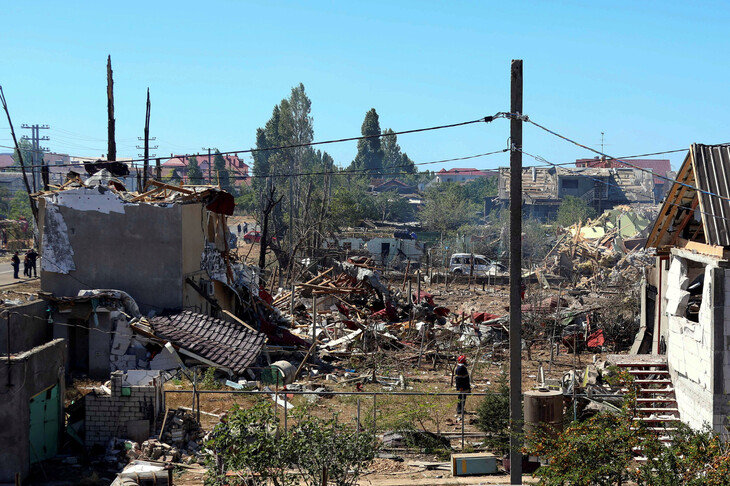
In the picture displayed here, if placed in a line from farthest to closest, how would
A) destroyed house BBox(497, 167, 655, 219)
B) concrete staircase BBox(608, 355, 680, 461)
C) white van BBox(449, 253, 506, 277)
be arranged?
destroyed house BBox(497, 167, 655, 219), white van BBox(449, 253, 506, 277), concrete staircase BBox(608, 355, 680, 461)

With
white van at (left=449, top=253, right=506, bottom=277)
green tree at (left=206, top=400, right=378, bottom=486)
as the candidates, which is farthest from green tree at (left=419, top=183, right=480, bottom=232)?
green tree at (left=206, top=400, right=378, bottom=486)

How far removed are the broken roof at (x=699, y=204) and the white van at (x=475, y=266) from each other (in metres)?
29.0

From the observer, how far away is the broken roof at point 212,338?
789 inches

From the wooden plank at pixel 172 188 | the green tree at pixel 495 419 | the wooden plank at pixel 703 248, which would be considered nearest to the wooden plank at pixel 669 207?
the wooden plank at pixel 703 248

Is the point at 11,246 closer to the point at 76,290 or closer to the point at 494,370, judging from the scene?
the point at 76,290

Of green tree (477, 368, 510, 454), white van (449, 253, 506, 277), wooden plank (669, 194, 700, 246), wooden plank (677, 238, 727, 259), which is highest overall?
wooden plank (669, 194, 700, 246)

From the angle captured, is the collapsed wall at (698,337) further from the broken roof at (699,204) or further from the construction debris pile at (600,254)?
the construction debris pile at (600,254)

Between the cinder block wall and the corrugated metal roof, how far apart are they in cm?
1079

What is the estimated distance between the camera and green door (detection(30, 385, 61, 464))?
42.8 ft

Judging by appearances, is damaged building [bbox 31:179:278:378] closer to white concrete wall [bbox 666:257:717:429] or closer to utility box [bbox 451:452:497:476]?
utility box [bbox 451:452:497:476]

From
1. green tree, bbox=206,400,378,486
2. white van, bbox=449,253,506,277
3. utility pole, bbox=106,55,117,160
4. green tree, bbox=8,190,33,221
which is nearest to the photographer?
green tree, bbox=206,400,378,486

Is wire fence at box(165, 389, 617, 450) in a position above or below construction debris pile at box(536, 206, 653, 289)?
below

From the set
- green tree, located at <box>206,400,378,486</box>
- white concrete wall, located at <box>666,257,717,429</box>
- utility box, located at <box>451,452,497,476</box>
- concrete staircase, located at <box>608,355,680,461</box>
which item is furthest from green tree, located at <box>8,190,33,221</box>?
green tree, located at <box>206,400,378,486</box>

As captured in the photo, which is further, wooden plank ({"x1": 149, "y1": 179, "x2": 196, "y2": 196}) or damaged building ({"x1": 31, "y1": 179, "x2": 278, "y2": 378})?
→ wooden plank ({"x1": 149, "y1": 179, "x2": 196, "y2": 196})
